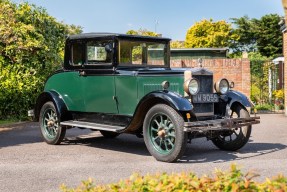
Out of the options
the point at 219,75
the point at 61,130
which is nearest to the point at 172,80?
the point at 61,130

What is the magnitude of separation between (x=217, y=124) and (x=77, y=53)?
3.37 m

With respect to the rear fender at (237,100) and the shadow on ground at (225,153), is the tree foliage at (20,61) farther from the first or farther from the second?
the rear fender at (237,100)

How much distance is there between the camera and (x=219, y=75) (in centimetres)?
1750

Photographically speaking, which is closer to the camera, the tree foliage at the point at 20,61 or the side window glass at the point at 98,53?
the side window glass at the point at 98,53

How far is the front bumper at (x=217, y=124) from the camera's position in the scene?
6.74 metres

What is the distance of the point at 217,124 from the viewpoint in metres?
7.08

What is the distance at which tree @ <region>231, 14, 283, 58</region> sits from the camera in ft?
135

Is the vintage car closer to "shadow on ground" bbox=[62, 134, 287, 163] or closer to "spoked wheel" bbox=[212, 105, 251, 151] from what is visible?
"spoked wheel" bbox=[212, 105, 251, 151]

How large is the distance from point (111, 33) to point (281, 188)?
238 inches

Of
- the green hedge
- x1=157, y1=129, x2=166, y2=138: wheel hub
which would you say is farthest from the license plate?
the green hedge

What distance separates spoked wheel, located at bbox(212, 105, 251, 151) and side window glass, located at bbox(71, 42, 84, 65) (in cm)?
300

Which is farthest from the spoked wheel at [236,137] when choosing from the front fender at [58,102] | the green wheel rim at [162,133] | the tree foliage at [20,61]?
the tree foliage at [20,61]

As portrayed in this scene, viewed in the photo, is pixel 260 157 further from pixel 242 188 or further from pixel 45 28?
pixel 45 28

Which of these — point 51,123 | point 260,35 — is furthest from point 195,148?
point 260,35
